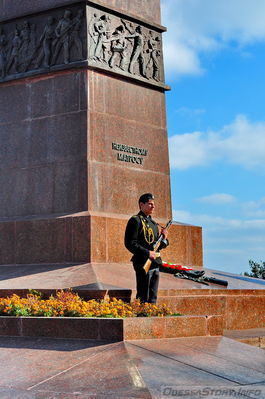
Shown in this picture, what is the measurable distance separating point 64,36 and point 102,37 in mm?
839

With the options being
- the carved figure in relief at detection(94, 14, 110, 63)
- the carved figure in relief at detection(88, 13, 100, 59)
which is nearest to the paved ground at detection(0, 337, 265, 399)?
the carved figure in relief at detection(88, 13, 100, 59)

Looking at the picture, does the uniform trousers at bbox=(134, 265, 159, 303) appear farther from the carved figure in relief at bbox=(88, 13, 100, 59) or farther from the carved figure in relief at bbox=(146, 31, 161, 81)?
the carved figure in relief at bbox=(146, 31, 161, 81)

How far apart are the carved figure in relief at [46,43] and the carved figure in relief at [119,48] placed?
136cm

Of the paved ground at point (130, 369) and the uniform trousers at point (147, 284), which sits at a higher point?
the uniform trousers at point (147, 284)

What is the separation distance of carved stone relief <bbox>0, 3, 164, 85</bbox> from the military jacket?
5.73 m

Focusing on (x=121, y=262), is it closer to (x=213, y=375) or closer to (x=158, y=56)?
(x=158, y=56)

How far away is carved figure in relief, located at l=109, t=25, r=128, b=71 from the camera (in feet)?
50.8

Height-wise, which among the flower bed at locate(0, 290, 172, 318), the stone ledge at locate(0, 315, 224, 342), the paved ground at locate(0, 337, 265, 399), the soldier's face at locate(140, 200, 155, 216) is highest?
the soldier's face at locate(140, 200, 155, 216)

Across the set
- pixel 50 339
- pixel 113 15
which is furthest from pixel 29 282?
pixel 113 15

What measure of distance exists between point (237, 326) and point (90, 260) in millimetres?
3153

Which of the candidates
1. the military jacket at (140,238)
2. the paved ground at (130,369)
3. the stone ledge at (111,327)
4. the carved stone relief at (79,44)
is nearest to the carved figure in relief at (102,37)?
the carved stone relief at (79,44)

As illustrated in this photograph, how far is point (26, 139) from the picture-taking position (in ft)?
50.5

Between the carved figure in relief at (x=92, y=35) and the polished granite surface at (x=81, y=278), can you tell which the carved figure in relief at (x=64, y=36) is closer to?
the carved figure in relief at (x=92, y=35)

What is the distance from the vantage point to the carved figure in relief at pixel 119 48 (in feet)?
50.8
